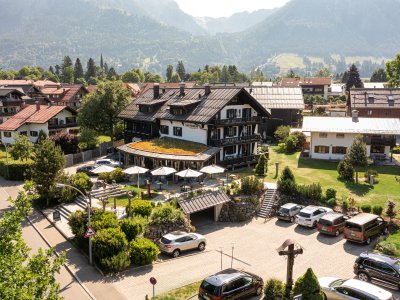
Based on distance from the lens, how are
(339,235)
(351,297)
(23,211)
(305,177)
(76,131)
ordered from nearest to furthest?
1. (23,211)
2. (351,297)
3. (339,235)
4. (305,177)
5. (76,131)

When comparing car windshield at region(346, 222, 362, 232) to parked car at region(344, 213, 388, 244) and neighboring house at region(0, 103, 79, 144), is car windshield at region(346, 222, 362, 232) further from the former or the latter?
neighboring house at region(0, 103, 79, 144)

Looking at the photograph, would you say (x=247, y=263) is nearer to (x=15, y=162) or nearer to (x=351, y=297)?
(x=351, y=297)

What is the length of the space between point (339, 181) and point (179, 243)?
22.7 meters

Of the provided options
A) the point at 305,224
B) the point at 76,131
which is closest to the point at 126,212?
the point at 305,224

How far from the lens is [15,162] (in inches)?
1961

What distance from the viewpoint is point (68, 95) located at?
99.8 metres

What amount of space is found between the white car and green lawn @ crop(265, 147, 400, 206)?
4.18 metres

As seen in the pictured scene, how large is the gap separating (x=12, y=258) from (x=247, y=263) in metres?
19.3

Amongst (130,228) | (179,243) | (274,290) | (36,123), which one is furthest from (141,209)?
(36,123)

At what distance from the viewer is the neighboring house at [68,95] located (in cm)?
9831

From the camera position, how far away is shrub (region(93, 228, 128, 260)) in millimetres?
26844

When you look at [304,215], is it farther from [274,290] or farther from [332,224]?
[274,290]

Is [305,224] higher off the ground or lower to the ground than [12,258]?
lower

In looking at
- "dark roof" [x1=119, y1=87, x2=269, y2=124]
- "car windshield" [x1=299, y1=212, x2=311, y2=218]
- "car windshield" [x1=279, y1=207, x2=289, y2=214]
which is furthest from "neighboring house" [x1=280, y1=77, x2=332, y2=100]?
"car windshield" [x1=299, y1=212, x2=311, y2=218]
